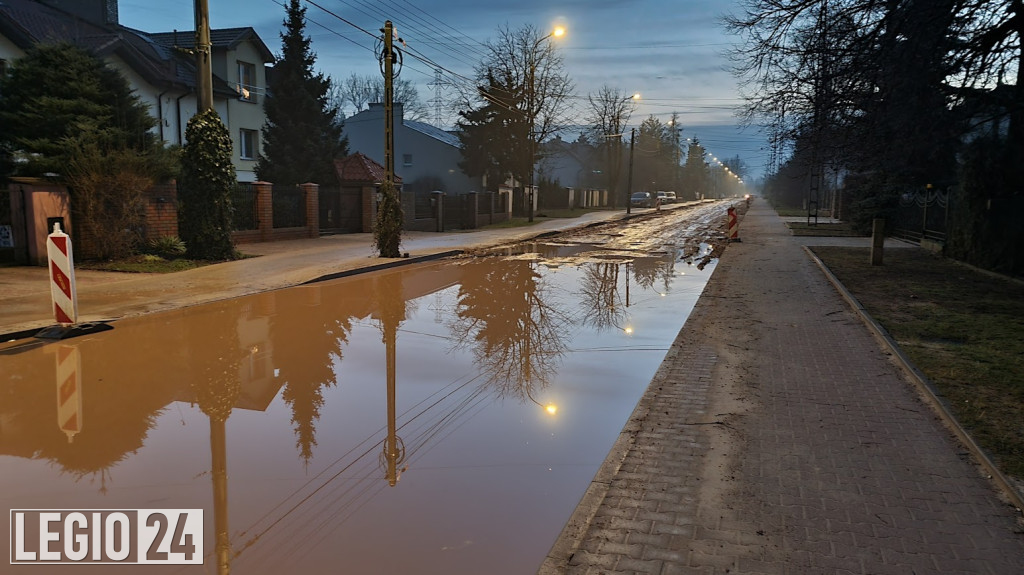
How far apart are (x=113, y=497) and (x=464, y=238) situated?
22205 millimetres

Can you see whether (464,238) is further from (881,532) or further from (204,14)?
(881,532)

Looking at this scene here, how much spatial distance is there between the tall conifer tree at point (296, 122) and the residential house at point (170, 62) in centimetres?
224

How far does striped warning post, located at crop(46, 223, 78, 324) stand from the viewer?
8258 millimetres

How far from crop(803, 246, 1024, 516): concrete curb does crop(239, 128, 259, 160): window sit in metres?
30.1

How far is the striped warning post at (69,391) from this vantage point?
5.14m

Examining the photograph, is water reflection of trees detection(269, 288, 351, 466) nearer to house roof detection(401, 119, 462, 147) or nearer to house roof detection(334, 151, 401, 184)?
house roof detection(334, 151, 401, 184)

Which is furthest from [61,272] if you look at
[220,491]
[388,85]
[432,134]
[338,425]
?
[432,134]

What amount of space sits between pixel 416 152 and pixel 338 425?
151 ft

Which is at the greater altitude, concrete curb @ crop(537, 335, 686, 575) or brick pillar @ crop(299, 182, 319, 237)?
brick pillar @ crop(299, 182, 319, 237)

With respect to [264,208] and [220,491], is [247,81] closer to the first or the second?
[264,208]

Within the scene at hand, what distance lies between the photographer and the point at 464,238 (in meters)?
25.9

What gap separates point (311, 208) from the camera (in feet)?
77.8

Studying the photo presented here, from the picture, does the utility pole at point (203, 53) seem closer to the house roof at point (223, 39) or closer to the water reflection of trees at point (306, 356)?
the water reflection of trees at point (306, 356)

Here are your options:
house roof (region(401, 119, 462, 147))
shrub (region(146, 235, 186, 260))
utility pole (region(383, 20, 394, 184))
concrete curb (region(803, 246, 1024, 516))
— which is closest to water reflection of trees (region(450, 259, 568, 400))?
concrete curb (region(803, 246, 1024, 516))
